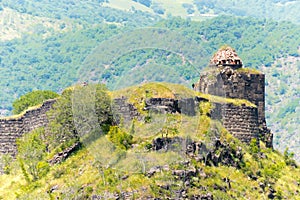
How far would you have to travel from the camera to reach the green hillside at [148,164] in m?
57.5

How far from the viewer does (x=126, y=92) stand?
209 feet

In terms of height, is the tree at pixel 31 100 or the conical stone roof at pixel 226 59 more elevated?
the conical stone roof at pixel 226 59

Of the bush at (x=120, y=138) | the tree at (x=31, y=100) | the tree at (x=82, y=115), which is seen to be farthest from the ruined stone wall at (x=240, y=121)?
the tree at (x=31, y=100)

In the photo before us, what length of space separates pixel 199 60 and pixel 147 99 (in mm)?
5337

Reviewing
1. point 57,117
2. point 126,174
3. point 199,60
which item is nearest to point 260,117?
point 199,60

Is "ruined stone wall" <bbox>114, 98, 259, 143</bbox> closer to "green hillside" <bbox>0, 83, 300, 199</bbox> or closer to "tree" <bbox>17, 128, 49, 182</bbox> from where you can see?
"green hillside" <bbox>0, 83, 300, 199</bbox>

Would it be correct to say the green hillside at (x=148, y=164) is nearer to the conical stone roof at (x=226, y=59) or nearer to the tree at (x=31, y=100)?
the conical stone roof at (x=226, y=59)

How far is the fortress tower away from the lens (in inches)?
2864

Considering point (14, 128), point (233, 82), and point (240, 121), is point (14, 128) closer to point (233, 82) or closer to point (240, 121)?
point (233, 82)

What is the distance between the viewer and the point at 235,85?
243 ft

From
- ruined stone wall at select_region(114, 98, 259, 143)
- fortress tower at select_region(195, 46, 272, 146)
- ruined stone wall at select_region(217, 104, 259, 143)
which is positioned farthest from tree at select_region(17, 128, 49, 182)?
ruined stone wall at select_region(217, 104, 259, 143)

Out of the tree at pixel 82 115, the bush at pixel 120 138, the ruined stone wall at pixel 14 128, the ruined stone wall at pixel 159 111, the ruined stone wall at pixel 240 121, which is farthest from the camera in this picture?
the ruined stone wall at pixel 14 128

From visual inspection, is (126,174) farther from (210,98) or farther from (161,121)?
(210,98)

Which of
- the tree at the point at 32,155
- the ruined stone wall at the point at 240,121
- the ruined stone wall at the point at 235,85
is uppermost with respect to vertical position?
the ruined stone wall at the point at 235,85
